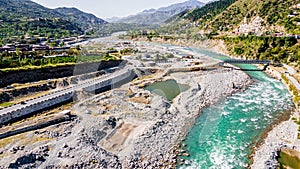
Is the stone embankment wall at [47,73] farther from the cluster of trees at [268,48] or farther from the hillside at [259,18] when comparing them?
the hillside at [259,18]

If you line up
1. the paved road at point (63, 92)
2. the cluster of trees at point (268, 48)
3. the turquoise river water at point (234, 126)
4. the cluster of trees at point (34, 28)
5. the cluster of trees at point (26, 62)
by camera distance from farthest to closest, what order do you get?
the cluster of trees at point (34, 28) → the cluster of trees at point (268, 48) → the cluster of trees at point (26, 62) → the paved road at point (63, 92) → the turquoise river water at point (234, 126)

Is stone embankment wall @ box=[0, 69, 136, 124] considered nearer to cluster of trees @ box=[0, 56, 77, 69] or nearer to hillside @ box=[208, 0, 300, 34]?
cluster of trees @ box=[0, 56, 77, 69]

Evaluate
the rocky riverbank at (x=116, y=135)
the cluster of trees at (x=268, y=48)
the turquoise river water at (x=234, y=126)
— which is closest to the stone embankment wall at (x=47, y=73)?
the rocky riverbank at (x=116, y=135)

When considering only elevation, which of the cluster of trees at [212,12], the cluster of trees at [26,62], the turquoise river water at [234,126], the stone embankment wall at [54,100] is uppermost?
the cluster of trees at [212,12]

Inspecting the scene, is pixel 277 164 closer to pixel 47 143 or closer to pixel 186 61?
pixel 47 143

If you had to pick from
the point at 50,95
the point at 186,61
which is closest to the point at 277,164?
the point at 50,95

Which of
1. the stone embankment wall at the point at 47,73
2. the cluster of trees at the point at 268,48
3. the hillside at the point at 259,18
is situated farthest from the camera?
the hillside at the point at 259,18
